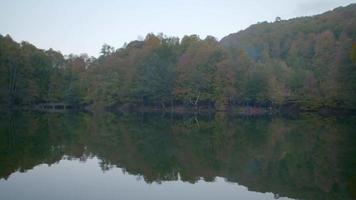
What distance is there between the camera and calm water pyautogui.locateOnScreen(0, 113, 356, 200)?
13.2 meters

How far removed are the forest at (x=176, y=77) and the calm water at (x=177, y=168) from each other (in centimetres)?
3448

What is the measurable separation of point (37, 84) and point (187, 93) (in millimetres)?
26230

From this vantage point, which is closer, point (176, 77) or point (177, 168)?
point (177, 168)

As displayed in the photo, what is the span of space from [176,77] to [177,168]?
50.4 meters

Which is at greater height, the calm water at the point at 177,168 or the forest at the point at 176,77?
the forest at the point at 176,77

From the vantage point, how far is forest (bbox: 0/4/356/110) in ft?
197

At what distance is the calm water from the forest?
34478 mm

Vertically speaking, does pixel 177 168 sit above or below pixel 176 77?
below

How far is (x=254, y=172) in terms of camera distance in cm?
1625

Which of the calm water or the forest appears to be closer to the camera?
the calm water

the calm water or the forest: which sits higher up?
the forest

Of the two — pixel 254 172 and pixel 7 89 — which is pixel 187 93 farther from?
pixel 254 172

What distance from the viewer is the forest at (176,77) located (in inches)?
2367

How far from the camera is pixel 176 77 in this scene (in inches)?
2648
